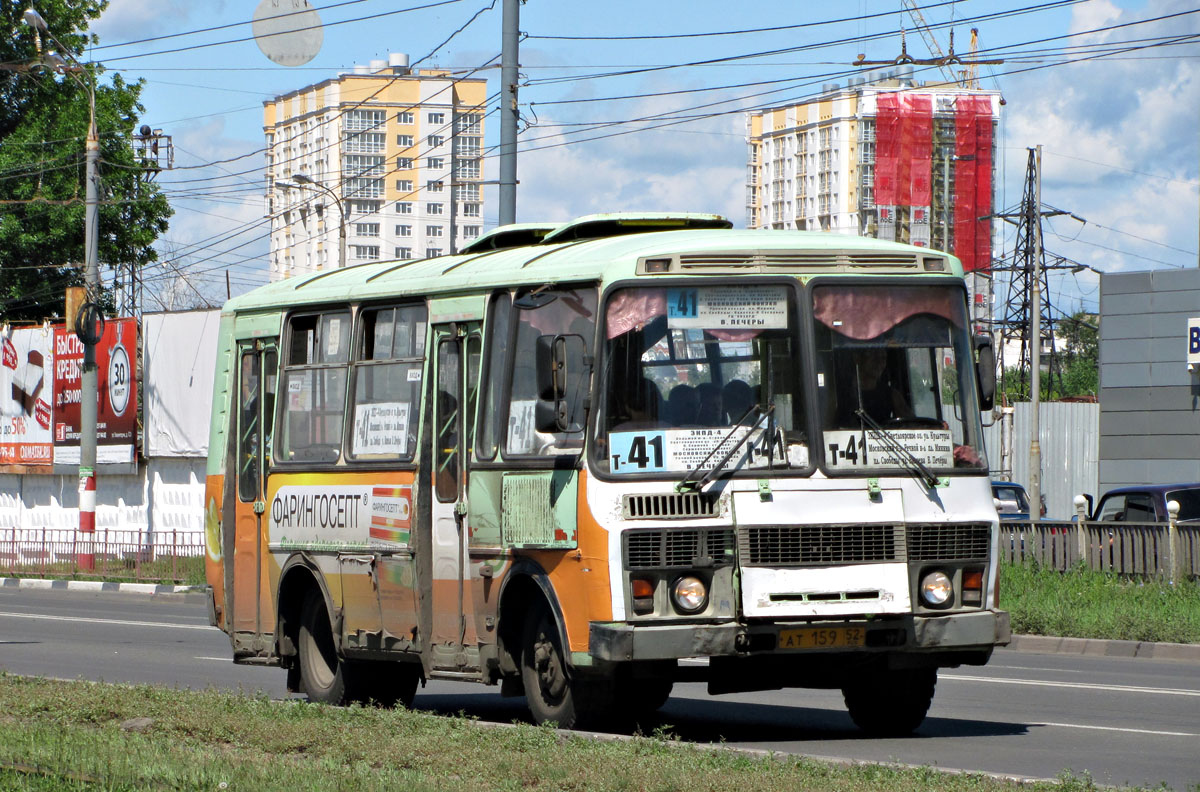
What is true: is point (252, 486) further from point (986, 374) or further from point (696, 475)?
point (986, 374)

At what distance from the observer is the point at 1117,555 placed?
882 inches

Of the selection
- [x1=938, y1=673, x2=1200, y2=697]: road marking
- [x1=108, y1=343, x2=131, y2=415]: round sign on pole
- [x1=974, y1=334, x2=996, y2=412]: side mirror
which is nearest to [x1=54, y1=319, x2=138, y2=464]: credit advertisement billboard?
[x1=108, y1=343, x2=131, y2=415]: round sign on pole

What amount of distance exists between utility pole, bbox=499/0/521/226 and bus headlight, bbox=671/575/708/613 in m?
11.7

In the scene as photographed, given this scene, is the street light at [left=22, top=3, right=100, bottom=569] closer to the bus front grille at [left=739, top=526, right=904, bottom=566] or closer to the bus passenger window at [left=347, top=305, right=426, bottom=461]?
the bus passenger window at [left=347, top=305, right=426, bottom=461]

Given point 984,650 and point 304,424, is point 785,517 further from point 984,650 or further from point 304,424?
point 304,424

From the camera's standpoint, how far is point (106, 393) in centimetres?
4069

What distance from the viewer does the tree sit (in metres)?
52.0

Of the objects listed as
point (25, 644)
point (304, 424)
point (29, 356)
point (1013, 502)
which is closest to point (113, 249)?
point (29, 356)

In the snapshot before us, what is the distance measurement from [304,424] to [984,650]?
5.21m

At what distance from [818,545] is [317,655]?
463 centimetres

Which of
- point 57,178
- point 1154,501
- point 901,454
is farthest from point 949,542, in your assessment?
point 57,178

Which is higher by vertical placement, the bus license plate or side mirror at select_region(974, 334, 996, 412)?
side mirror at select_region(974, 334, 996, 412)

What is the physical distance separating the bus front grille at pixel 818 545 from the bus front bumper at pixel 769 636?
1.09ft

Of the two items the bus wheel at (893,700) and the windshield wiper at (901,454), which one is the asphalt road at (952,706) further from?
the windshield wiper at (901,454)
